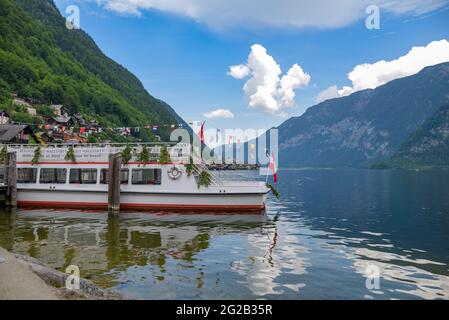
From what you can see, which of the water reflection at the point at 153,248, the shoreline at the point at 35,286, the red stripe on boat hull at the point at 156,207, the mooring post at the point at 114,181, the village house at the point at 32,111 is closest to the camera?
the shoreline at the point at 35,286

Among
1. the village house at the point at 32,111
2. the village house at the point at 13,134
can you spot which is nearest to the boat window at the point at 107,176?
the village house at the point at 13,134

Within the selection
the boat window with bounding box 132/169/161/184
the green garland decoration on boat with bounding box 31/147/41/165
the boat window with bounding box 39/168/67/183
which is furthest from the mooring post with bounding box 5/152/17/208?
the boat window with bounding box 132/169/161/184

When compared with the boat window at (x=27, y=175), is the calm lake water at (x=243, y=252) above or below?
below

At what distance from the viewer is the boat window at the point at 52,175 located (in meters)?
32.0

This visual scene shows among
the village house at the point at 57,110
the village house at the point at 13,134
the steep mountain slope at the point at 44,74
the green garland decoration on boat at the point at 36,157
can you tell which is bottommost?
the green garland decoration on boat at the point at 36,157

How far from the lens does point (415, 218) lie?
1153 inches

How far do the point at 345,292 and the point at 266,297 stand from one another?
2.76 meters

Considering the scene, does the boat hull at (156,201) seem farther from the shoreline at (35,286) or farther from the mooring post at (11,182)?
the shoreline at (35,286)

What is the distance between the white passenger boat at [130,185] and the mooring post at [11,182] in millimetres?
858

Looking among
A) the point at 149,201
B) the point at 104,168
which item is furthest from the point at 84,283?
the point at 104,168

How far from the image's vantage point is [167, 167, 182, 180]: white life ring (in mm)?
29312

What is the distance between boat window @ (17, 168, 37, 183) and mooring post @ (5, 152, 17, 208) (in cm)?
126

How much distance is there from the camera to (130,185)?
100 feet

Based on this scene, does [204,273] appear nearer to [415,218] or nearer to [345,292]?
[345,292]
